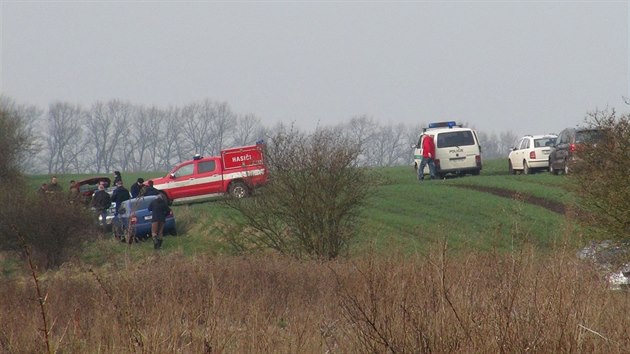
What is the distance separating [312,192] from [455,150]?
15562 millimetres

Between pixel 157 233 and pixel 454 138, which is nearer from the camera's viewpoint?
pixel 157 233

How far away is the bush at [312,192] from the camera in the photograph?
24734mm

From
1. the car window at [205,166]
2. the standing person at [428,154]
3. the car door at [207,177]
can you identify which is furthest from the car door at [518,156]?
the car window at [205,166]

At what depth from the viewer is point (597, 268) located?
9.73 metres

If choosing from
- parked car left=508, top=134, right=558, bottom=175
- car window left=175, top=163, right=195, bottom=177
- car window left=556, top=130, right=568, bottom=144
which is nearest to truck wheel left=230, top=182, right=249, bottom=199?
car window left=175, top=163, right=195, bottom=177

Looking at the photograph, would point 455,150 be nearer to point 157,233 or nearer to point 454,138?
point 454,138

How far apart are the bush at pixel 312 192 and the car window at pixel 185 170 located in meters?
11.9

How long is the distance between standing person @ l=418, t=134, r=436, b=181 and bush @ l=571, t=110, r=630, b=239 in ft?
59.8

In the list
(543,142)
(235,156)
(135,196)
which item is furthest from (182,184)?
(543,142)

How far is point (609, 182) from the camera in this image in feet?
62.6

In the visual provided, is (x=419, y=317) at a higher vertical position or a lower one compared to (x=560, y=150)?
lower

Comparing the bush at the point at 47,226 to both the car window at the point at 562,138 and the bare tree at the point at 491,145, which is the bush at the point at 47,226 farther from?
the bare tree at the point at 491,145

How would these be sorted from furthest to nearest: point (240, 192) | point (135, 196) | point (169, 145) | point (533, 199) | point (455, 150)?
1. point (169, 145)
2. point (455, 150)
3. point (533, 199)
4. point (135, 196)
5. point (240, 192)

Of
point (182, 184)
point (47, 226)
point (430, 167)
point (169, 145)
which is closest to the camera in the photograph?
point (47, 226)
